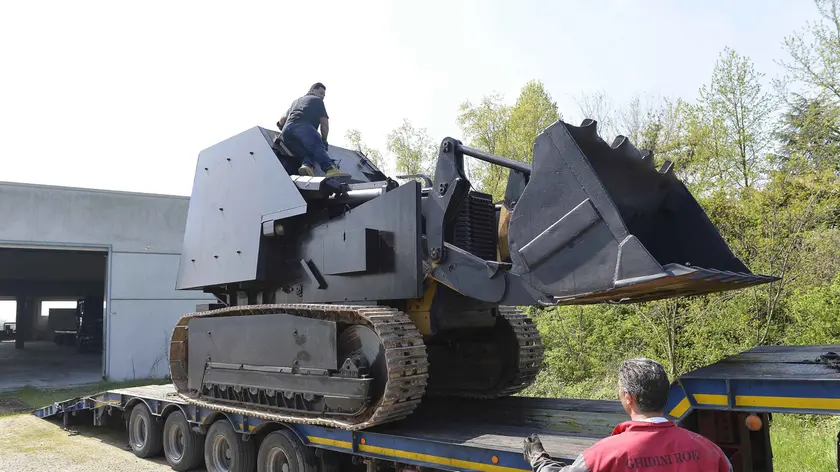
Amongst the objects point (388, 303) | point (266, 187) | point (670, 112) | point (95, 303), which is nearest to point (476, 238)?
point (388, 303)

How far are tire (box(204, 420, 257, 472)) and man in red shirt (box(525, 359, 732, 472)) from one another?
5.28m

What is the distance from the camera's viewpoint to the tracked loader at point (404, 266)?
470 centimetres

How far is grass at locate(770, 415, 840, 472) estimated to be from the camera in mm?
6953

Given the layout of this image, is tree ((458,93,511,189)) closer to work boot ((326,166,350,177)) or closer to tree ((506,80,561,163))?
tree ((506,80,561,163))

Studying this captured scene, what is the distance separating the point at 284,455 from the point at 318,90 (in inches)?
157

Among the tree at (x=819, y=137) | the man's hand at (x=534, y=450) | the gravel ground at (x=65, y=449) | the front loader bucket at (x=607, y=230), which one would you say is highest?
the tree at (x=819, y=137)

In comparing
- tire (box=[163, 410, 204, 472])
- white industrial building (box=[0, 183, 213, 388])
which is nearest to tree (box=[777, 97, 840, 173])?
tire (box=[163, 410, 204, 472])

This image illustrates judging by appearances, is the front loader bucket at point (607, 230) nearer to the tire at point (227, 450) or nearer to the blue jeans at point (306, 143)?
the blue jeans at point (306, 143)

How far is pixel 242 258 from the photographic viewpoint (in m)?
7.45

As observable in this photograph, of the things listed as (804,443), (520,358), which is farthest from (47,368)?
(804,443)

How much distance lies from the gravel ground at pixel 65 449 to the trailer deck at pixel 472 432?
1.78m

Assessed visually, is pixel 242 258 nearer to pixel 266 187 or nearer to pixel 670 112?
pixel 266 187

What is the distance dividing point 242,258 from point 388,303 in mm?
2036

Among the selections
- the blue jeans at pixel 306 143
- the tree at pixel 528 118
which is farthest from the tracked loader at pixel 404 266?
the tree at pixel 528 118
